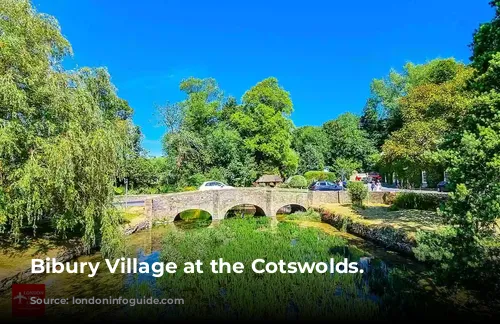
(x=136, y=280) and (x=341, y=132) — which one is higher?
(x=341, y=132)

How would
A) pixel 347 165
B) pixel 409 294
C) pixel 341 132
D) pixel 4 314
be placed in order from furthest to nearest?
pixel 341 132, pixel 347 165, pixel 409 294, pixel 4 314

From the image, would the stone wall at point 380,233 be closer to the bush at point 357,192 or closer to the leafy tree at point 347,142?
the bush at point 357,192

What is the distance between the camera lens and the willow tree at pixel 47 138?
11.7 m

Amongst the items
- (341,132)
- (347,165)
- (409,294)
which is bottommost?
(409,294)

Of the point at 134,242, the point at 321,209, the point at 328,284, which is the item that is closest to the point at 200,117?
the point at 321,209

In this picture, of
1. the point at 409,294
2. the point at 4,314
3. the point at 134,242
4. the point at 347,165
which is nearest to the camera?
the point at 4,314

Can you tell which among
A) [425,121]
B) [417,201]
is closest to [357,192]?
[417,201]

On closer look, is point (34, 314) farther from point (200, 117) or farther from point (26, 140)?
point (200, 117)

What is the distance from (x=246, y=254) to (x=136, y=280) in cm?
456

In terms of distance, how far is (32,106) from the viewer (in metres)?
12.7

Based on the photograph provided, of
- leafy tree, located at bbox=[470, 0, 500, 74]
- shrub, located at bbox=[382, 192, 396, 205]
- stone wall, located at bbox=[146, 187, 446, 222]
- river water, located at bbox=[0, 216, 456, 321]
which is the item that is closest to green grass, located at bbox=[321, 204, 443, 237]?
river water, located at bbox=[0, 216, 456, 321]

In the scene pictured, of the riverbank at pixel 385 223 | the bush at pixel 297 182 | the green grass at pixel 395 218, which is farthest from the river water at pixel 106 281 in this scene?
the bush at pixel 297 182

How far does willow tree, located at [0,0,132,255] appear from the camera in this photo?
38.4 ft

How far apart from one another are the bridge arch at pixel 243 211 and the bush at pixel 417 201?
37.7 feet
